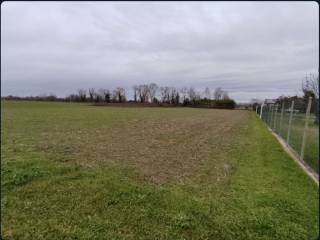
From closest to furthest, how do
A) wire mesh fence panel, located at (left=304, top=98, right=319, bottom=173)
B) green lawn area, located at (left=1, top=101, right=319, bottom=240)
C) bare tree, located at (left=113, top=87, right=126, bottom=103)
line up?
1. green lawn area, located at (left=1, top=101, right=319, bottom=240)
2. wire mesh fence panel, located at (left=304, top=98, right=319, bottom=173)
3. bare tree, located at (left=113, top=87, right=126, bottom=103)

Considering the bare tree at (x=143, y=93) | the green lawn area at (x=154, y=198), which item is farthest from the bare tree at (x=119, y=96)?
the green lawn area at (x=154, y=198)

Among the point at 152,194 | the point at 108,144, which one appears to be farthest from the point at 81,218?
the point at 108,144

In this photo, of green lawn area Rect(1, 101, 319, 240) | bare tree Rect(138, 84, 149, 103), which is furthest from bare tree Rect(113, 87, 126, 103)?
green lawn area Rect(1, 101, 319, 240)

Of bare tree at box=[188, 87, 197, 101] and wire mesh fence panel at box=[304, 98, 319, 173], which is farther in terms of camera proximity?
bare tree at box=[188, 87, 197, 101]

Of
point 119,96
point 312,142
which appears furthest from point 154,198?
point 119,96

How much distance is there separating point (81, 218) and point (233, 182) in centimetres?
281

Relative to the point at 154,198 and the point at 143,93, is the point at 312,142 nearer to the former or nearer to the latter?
the point at 154,198

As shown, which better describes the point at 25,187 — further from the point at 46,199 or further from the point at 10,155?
the point at 10,155

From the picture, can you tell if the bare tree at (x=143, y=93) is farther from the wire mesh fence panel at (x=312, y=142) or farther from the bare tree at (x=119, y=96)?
the wire mesh fence panel at (x=312, y=142)

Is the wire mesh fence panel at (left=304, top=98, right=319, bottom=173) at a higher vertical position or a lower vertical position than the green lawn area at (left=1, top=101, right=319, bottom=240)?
higher

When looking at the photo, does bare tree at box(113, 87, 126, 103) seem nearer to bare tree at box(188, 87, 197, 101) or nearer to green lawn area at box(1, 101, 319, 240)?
bare tree at box(188, 87, 197, 101)

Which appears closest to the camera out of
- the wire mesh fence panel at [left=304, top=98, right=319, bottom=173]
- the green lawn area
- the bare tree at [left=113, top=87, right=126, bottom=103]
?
the green lawn area

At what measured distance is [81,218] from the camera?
9.24ft

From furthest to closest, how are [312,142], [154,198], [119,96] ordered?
[119,96] < [312,142] < [154,198]
